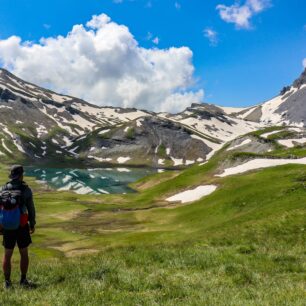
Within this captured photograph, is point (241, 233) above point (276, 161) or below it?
below

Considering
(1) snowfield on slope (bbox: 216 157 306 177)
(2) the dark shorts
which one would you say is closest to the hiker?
(2) the dark shorts

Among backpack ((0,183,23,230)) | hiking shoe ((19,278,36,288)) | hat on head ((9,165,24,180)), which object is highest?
hat on head ((9,165,24,180))

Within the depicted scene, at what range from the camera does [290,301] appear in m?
11.2

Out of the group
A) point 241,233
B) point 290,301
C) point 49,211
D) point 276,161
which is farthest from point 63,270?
point 276,161

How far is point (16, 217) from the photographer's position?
1461 centimetres

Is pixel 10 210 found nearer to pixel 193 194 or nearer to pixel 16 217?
pixel 16 217

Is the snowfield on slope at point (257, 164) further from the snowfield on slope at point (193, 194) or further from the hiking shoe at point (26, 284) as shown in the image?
the hiking shoe at point (26, 284)

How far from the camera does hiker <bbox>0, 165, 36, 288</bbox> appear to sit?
14.6 meters

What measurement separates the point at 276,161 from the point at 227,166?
13107 millimetres

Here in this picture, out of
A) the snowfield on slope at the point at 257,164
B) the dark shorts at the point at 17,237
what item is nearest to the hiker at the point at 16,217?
the dark shorts at the point at 17,237

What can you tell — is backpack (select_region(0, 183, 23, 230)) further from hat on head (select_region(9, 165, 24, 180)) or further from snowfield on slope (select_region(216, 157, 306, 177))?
snowfield on slope (select_region(216, 157, 306, 177))

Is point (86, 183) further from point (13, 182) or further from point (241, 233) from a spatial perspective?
point (13, 182)

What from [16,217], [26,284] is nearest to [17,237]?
[16,217]

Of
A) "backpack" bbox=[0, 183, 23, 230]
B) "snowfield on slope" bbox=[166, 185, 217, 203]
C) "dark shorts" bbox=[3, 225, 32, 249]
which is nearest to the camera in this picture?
"backpack" bbox=[0, 183, 23, 230]
